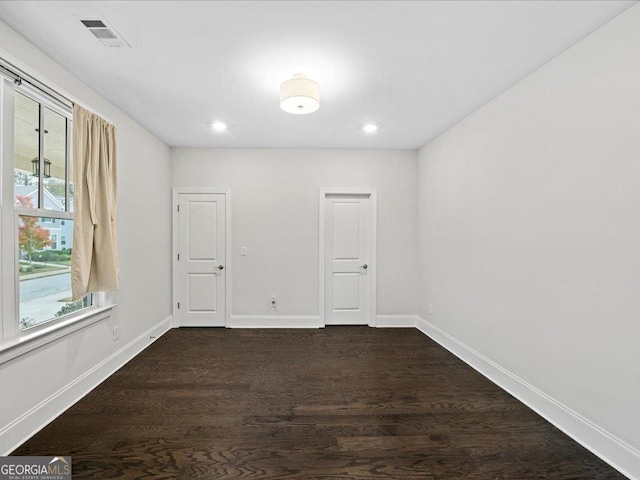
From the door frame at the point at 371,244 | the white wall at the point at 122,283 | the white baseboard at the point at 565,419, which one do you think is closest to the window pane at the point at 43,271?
the white wall at the point at 122,283

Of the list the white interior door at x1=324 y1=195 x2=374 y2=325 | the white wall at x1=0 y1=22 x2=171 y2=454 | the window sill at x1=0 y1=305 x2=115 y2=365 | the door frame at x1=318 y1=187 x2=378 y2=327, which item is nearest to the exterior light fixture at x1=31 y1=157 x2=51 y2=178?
the white wall at x1=0 y1=22 x2=171 y2=454

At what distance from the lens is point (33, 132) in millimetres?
2221

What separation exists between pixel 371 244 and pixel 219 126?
8.45 feet

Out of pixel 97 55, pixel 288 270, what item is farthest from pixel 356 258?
pixel 97 55

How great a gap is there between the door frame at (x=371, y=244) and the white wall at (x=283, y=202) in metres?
0.07

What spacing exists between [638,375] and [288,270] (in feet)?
11.9

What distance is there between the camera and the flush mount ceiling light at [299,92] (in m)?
2.32

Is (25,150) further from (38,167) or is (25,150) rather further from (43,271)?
(43,271)

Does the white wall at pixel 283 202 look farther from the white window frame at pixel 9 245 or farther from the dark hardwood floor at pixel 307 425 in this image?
the white window frame at pixel 9 245

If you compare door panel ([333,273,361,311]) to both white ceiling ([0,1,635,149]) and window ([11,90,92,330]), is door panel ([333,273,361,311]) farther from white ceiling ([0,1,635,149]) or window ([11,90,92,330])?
window ([11,90,92,330])

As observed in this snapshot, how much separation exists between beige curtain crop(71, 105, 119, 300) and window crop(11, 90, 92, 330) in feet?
0.49

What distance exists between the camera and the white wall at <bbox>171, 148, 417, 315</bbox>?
4480mm

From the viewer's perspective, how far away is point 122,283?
125 inches

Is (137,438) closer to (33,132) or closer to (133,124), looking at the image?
(33,132)
